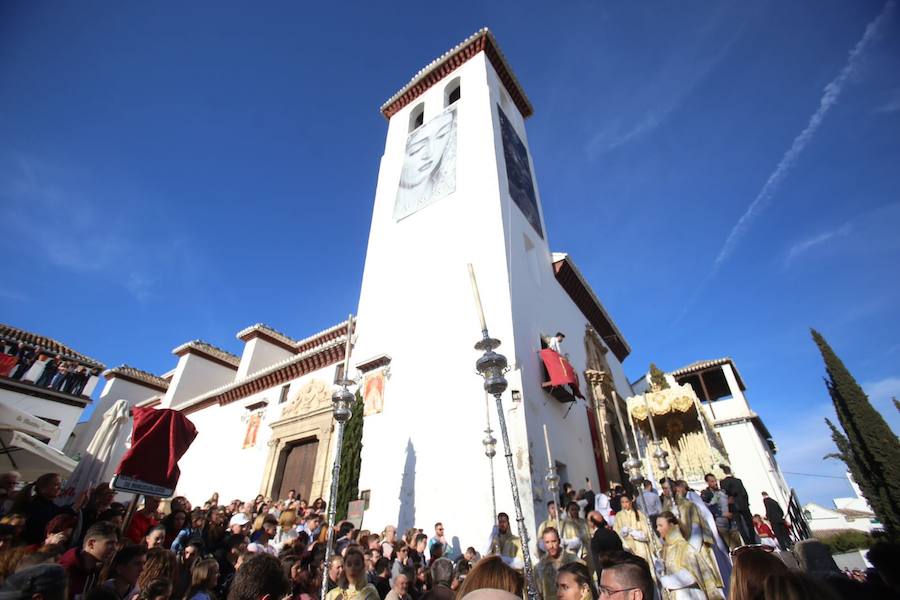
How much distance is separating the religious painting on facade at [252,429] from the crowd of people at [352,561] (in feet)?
26.8

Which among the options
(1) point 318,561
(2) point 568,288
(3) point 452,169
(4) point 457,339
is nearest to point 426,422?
(4) point 457,339

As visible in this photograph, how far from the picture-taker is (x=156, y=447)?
5.29 meters

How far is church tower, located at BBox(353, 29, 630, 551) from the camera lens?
8578 millimetres

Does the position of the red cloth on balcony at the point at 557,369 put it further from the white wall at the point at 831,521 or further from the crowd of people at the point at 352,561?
the white wall at the point at 831,521

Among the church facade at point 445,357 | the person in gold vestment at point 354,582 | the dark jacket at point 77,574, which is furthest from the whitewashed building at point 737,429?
the dark jacket at point 77,574

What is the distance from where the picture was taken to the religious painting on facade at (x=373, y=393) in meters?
10.6

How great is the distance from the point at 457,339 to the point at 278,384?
9.19 meters

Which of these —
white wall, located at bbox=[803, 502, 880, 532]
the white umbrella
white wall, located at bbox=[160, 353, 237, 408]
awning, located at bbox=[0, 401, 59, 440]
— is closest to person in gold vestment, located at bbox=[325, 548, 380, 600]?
awning, located at bbox=[0, 401, 59, 440]

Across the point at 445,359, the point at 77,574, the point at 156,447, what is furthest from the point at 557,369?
the point at 77,574

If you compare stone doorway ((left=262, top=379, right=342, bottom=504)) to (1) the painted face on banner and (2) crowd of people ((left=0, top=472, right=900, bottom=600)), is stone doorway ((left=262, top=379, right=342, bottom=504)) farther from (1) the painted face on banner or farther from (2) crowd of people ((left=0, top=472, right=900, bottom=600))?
(1) the painted face on banner

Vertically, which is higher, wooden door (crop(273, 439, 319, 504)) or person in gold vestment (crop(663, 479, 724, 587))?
wooden door (crop(273, 439, 319, 504))

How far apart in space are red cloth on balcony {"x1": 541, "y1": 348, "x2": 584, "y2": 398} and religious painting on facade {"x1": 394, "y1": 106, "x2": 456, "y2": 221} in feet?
21.0

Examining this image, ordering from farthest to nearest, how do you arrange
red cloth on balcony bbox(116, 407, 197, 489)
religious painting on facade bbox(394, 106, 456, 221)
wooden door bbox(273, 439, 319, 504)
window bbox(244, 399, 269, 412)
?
1. window bbox(244, 399, 269, 412)
2. religious painting on facade bbox(394, 106, 456, 221)
3. wooden door bbox(273, 439, 319, 504)
4. red cloth on balcony bbox(116, 407, 197, 489)

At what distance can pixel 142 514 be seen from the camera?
18.5ft
